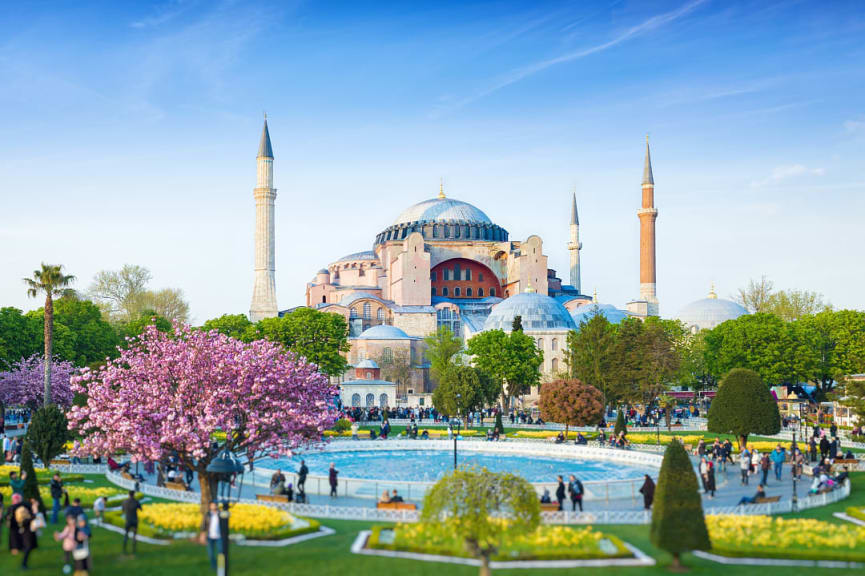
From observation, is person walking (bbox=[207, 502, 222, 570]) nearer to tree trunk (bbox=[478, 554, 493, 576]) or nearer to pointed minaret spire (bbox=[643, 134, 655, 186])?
tree trunk (bbox=[478, 554, 493, 576])

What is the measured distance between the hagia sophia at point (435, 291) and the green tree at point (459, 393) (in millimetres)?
15102

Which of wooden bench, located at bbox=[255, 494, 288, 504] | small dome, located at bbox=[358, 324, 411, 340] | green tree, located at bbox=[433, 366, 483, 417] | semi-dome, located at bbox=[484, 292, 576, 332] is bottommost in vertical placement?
wooden bench, located at bbox=[255, 494, 288, 504]

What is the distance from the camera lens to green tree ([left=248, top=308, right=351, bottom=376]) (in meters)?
54.2

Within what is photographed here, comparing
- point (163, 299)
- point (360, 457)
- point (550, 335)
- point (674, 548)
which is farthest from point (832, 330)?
point (163, 299)

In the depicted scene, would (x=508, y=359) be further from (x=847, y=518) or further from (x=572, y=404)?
(x=847, y=518)

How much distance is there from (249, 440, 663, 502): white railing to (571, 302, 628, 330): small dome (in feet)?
125

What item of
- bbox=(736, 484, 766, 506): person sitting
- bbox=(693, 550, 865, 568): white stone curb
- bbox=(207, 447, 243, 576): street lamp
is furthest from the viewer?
bbox=(736, 484, 766, 506): person sitting

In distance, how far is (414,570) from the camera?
1445cm

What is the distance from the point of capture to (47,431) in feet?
85.2

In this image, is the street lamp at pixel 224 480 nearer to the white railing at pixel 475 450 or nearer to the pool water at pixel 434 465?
the white railing at pixel 475 450

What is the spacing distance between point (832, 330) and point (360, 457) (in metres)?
36.7

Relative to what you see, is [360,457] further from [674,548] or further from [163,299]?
[163,299]

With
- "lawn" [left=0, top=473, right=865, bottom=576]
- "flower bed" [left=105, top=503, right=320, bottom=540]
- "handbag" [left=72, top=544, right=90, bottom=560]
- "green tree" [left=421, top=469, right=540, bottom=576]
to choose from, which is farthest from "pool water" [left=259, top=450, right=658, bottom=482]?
"handbag" [left=72, top=544, right=90, bottom=560]

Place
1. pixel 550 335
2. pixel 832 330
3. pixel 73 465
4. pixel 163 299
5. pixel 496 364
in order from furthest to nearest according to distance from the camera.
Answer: pixel 163 299, pixel 550 335, pixel 832 330, pixel 496 364, pixel 73 465
